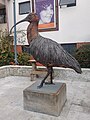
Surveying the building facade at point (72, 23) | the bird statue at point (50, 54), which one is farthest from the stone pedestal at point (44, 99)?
the building facade at point (72, 23)

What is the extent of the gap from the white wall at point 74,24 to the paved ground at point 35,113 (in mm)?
3011

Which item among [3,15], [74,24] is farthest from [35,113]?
[3,15]

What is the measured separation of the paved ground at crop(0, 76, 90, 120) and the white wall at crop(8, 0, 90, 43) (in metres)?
3.01

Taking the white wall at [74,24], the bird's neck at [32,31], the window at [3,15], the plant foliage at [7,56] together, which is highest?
the window at [3,15]

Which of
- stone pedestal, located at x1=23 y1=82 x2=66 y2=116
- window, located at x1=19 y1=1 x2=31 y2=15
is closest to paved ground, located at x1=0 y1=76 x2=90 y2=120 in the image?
stone pedestal, located at x1=23 y1=82 x2=66 y2=116

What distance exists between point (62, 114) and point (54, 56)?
1.24m

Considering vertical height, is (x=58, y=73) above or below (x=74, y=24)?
below

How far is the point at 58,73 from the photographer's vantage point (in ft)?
18.4

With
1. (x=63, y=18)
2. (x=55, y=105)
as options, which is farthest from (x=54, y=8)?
(x=55, y=105)

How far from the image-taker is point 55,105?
293 centimetres

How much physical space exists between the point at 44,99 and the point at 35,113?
383 mm

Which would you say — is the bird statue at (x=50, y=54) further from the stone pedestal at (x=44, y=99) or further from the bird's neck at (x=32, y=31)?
the stone pedestal at (x=44, y=99)

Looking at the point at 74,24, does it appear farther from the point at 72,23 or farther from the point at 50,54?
the point at 50,54

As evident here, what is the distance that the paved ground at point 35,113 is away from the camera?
115 inches
